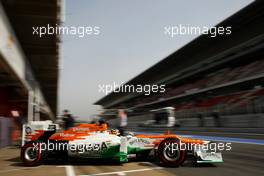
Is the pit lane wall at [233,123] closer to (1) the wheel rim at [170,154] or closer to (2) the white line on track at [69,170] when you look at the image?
(2) the white line on track at [69,170]

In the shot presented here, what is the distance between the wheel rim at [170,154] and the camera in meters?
7.39

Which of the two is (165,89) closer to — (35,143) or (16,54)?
(16,54)

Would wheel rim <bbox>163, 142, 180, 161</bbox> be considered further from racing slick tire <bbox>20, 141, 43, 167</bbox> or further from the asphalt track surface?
racing slick tire <bbox>20, 141, 43, 167</bbox>

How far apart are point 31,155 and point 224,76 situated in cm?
2709

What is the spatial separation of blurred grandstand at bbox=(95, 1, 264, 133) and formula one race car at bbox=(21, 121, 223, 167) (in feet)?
40.9

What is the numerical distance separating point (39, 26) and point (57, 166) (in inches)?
303

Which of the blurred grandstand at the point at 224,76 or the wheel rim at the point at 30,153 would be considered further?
the blurred grandstand at the point at 224,76

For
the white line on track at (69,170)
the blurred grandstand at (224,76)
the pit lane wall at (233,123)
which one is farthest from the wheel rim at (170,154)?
the blurred grandstand at (224,76)

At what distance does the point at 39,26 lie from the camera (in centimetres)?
1366

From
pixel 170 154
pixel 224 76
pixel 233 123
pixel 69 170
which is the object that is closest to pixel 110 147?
pixel 69 170

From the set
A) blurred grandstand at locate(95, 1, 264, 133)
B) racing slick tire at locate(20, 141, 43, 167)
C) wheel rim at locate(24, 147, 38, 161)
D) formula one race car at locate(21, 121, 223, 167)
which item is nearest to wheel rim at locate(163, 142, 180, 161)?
formula one race car at locate(21, 121, 223, 167)

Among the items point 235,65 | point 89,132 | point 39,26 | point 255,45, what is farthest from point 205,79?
point 89,132

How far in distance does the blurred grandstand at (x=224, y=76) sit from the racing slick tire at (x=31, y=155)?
46.4 feet

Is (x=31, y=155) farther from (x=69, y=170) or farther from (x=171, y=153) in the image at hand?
(x=171, y=153)
